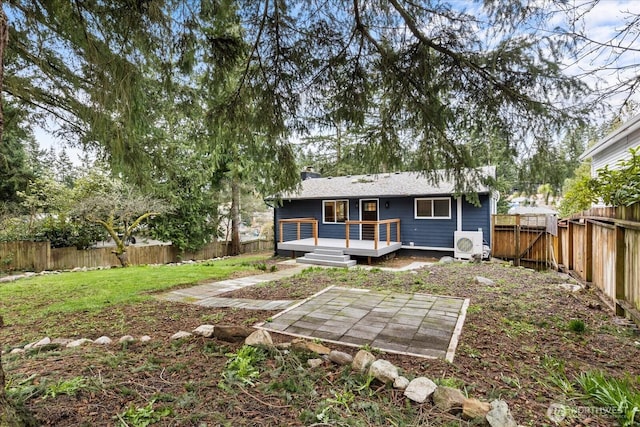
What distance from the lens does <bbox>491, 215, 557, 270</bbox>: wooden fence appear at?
9.80 m

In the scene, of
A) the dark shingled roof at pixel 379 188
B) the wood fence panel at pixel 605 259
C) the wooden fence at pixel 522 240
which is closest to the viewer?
the wood fence panel at pixel 605 259

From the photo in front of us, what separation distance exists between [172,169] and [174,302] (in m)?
2.50

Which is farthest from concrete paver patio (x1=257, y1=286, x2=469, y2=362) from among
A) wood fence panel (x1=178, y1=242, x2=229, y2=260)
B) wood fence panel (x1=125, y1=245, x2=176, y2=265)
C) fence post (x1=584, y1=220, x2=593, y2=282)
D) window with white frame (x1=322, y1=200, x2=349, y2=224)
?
wood fence panel (x1=178, y1=242, x2=229, y2=260)

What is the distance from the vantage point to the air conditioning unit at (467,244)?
10.3 m

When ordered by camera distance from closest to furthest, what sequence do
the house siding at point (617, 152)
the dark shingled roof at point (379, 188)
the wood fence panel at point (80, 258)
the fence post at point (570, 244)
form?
the fence post at point (570, 244) < the house siding at point (617, 152) < the dark shingled roof at point (379, 188) < the wood fence panel at point (80, 258)

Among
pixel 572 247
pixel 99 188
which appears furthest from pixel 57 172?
pixel 572 247

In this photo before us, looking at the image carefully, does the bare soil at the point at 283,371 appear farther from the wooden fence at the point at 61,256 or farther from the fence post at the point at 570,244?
the wooden fence at the point at 61,256

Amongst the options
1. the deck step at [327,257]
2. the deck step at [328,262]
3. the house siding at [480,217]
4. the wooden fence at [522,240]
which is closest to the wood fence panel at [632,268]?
the wooden fence at [522,240]

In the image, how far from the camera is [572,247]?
6.54m

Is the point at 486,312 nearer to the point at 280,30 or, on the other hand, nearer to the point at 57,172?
the point at 280,30

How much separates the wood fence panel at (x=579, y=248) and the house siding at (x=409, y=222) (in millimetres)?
3608

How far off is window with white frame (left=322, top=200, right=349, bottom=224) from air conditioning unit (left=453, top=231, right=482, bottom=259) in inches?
172

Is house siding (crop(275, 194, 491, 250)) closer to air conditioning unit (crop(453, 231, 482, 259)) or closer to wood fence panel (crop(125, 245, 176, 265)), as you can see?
air conditioning unit (crop(453, 231, 482, 259))

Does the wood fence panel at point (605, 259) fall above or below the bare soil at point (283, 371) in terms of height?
above
